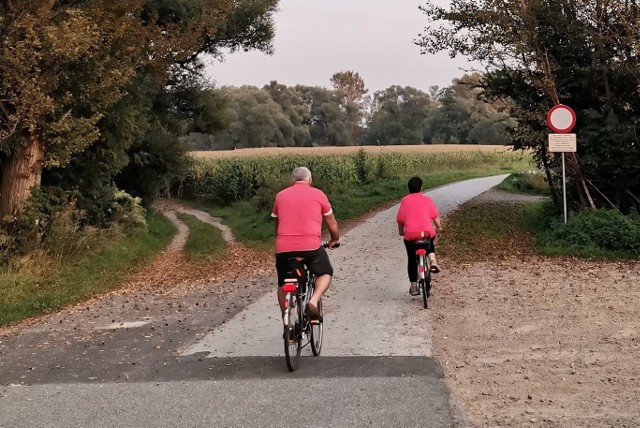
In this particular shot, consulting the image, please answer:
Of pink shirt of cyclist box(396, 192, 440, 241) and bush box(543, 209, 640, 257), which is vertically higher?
pink shirt of cyclist box(396, 192, 440, 241)

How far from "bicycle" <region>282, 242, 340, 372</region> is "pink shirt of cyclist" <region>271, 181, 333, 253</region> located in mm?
164

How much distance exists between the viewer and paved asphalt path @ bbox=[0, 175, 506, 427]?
4.72 m

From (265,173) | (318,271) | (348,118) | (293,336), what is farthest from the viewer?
(348,118)

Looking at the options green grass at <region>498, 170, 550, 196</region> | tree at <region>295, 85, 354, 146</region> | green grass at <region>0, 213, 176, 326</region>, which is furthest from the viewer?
tree at <region>295, 85, 354, 146</region>

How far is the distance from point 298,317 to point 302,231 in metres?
0.84

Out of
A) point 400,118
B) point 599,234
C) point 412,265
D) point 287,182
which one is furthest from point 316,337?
point 400,118

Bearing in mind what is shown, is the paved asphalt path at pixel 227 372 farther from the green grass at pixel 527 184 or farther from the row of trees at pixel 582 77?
the green grass at pixel 527 184

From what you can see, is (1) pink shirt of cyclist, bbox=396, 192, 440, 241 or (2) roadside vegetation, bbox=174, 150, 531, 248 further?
(2) roadside vegetation, bbox=174, 150, 531, 248

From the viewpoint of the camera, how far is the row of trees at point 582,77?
44.7 feet

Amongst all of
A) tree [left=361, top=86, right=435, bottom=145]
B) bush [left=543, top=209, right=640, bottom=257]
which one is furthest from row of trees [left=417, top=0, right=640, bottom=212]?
tree [left=361, top=86, right=435, bottom=145]

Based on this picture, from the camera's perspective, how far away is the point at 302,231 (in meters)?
6.00

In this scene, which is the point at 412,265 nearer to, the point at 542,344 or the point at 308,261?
the point at 542,344

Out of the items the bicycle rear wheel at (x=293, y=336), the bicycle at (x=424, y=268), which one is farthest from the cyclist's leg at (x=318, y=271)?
the bicycle at (x=424, y=268)

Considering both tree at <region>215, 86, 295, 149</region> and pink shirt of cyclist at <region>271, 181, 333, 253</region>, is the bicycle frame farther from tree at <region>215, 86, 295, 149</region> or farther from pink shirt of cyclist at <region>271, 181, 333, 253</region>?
tree at <region>215, 86, 295, 149</region>
